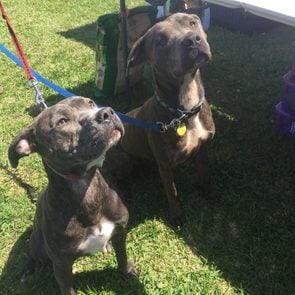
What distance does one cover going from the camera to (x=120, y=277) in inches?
144

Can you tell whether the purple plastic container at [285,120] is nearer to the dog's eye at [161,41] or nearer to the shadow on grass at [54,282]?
the dog's eye at [161,41]

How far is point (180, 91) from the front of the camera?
354 cm

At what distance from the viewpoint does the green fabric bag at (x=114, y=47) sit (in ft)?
17.9

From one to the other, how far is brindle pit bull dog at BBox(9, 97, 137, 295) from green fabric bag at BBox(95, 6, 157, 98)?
2728 mm

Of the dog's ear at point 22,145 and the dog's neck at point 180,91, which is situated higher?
the dog's ear at point 22,145

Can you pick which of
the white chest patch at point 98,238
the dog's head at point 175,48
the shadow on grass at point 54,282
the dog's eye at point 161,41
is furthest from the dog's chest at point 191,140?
the shadow on grass at point 54,282

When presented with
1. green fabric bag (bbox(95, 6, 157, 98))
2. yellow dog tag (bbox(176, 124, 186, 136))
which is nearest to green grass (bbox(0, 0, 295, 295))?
green fabric bag (bbox(95, 6, 157, 98))

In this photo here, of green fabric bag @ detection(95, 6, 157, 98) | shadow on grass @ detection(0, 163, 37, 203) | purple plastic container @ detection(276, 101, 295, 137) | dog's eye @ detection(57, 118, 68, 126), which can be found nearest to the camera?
dog's eye @ detection(57, 118, 68, 126)

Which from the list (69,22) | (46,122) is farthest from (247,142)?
(69,22)

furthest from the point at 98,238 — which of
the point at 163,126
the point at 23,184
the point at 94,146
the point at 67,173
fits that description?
the point at 23,184

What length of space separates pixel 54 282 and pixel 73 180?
4.27ft

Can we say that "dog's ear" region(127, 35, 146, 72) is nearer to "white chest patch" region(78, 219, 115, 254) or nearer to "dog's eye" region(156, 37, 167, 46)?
"dog's eye" region(156, 37, 167, 46)

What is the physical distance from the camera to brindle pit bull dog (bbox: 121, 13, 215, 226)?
333cm

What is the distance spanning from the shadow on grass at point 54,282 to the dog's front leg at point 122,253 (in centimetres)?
8
